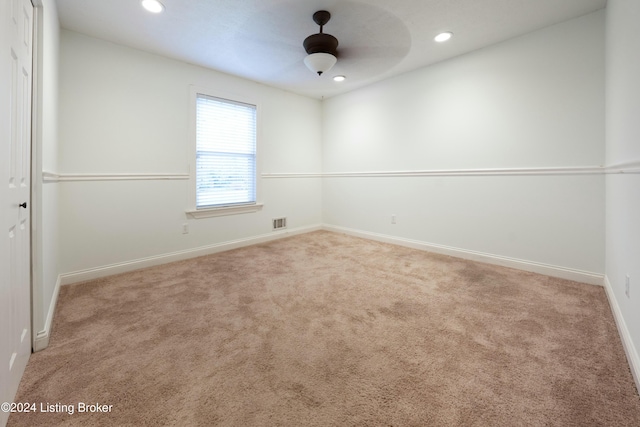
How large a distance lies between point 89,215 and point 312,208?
3.24m

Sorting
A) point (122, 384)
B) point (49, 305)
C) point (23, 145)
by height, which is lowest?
point (122, 384)

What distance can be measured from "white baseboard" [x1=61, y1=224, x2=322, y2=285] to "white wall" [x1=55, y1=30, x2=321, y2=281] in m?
0.03

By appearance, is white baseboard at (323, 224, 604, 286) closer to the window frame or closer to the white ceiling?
the window frame

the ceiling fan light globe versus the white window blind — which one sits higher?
the ceiling fan light globe

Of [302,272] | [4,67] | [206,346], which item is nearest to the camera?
[4,67]

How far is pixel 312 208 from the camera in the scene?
16.6ft

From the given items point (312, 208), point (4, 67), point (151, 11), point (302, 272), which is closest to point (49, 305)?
point (4, 67)

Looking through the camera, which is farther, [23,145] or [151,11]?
[151,11]

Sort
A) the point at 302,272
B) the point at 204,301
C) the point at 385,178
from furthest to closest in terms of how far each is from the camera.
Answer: the point at 385,178 → the point at 302,272 → the point at 204,301

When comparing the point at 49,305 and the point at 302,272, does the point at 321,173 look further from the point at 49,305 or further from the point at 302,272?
the point at 49,305

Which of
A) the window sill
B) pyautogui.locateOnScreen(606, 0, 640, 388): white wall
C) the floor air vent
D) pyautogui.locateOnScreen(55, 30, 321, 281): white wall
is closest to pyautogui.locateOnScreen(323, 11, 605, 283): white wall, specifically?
pyautogui.locateOnScreen(606, 0, 640, 388): white wall

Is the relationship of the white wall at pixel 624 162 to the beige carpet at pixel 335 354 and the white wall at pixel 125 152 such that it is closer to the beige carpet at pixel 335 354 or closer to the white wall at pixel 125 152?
the beige carpet at pixel 335 354

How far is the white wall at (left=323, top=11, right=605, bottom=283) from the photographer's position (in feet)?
8.25

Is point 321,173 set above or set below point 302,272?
above
